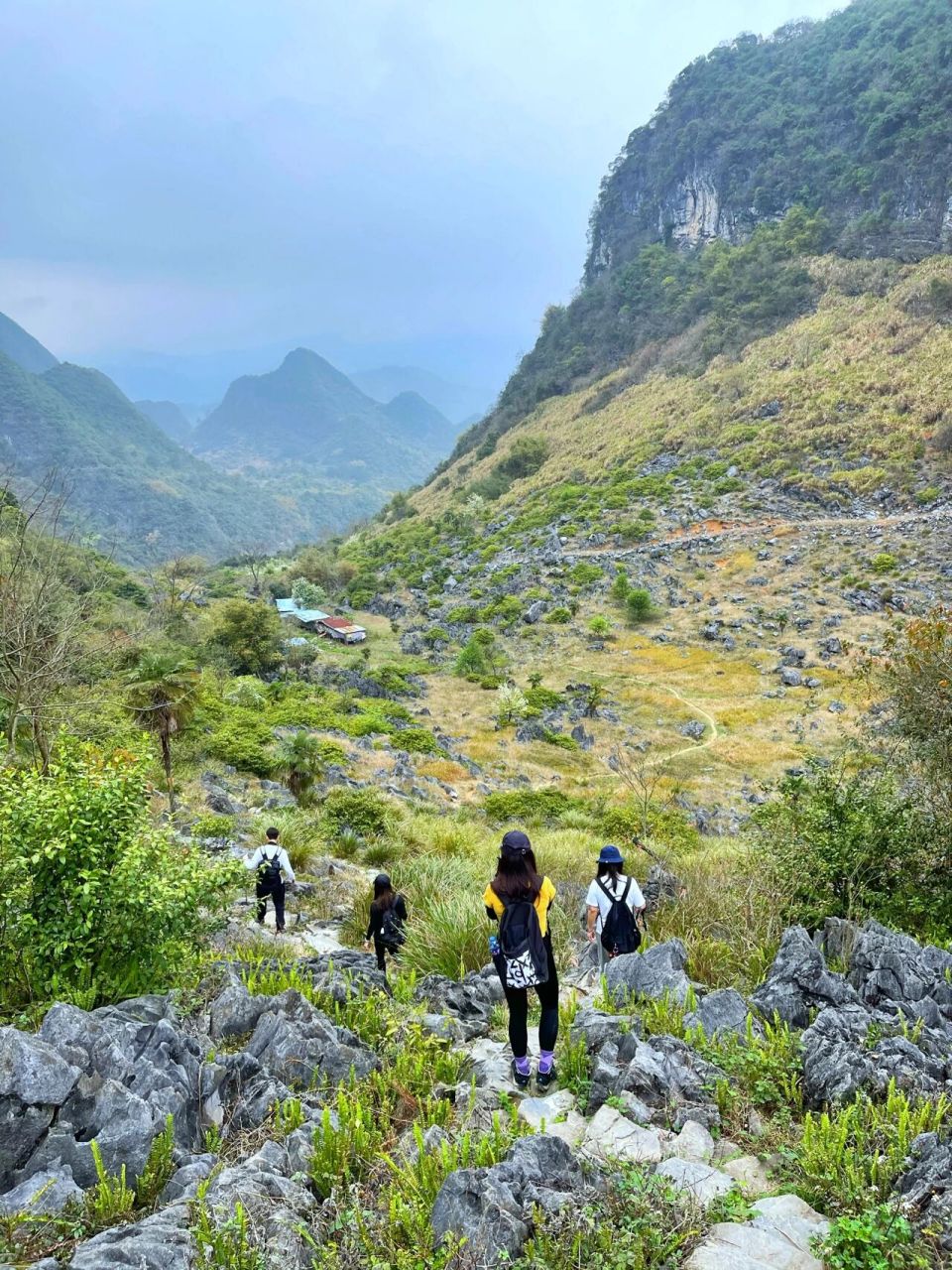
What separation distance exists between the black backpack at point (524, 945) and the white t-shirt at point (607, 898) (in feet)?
5.55

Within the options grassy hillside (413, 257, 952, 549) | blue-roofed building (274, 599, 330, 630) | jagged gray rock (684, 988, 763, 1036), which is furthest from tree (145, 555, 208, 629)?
jagged gray rock (684, 988, 763, 1036)

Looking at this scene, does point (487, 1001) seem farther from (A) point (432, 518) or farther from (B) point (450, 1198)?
(A) point (432, 518)

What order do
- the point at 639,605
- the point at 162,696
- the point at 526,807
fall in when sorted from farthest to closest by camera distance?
the point at 639,605
the point at 526,807
the point at 162,696

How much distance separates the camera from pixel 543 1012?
443cm

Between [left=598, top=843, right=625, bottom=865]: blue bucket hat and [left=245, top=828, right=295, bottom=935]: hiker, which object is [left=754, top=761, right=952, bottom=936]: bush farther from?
[left=245, top=828, right=295, bottom=935]: hiker

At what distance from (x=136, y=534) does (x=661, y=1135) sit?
192m

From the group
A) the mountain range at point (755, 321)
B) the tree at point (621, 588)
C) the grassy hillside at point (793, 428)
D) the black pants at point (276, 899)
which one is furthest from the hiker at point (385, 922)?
the grassy hillside at point (793, 428)

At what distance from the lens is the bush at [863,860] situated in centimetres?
655

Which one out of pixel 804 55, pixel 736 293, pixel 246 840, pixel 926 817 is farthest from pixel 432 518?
pixel 804 55

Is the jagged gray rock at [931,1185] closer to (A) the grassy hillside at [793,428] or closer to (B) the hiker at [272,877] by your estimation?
(B) the hiker at [272,877]

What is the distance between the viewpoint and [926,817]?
7.13 m

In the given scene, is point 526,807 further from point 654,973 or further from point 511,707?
point 654,973

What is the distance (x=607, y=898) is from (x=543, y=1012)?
1.56m

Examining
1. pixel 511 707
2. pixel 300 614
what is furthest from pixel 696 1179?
pixel 300 614
